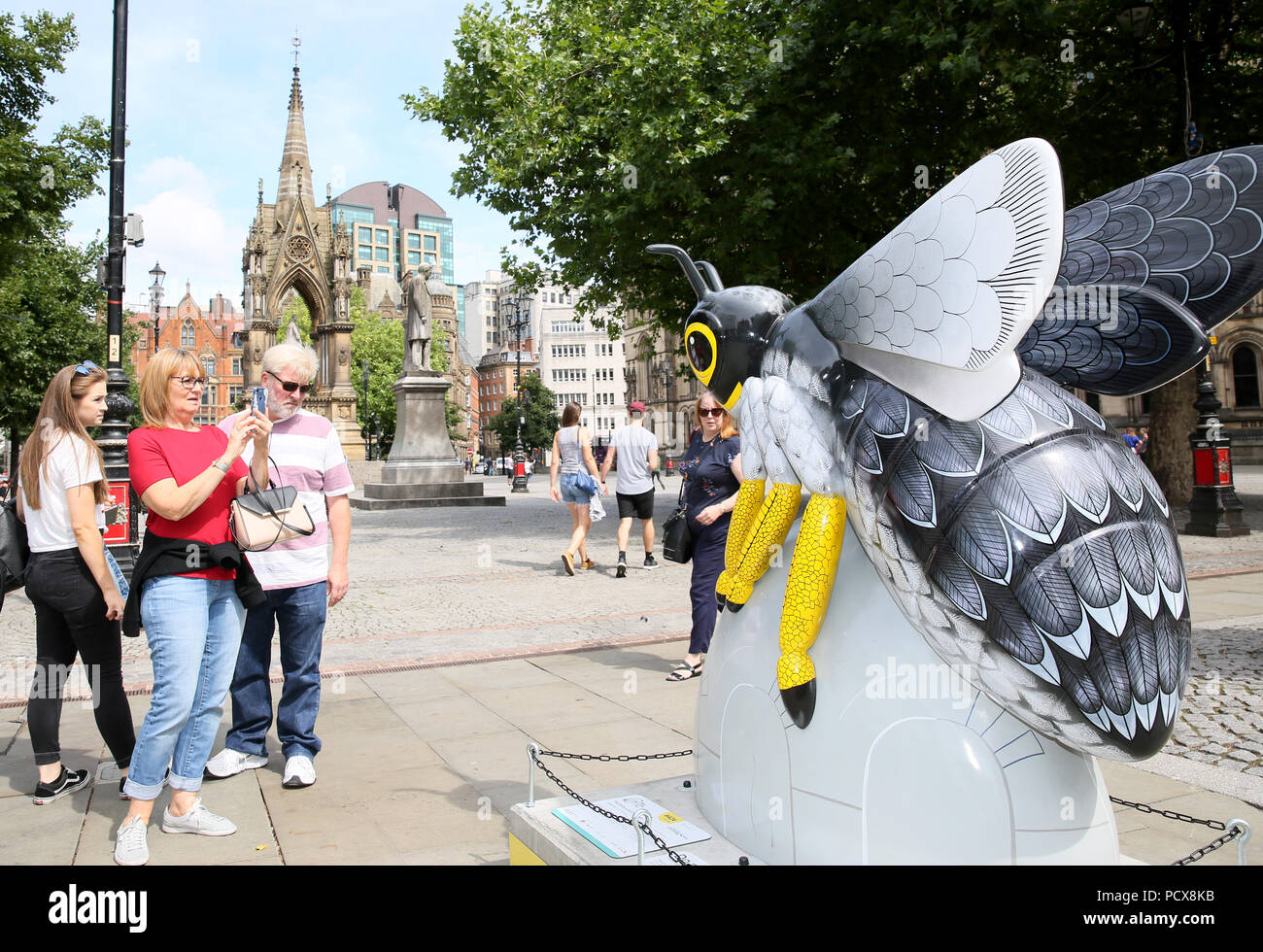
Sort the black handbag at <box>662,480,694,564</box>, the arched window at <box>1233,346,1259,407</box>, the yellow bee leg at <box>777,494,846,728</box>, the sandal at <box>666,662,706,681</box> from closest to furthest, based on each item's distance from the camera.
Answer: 1. the yellow bee leg at <box>777,494,846,728</box>
2. the black handbag at <box>662,480,694,564</box>
3. the sandal at <box>666,662,706,681</box>
4. the arched window at <box>1233,346,1259,407</box>

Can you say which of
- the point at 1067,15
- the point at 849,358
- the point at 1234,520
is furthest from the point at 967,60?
the point at 849,358

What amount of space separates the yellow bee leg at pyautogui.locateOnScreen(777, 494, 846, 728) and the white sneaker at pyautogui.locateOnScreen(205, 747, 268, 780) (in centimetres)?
342

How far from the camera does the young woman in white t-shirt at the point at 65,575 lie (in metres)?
4.29

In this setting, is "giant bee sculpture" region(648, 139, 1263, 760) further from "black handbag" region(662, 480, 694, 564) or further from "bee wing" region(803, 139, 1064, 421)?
"black handbag" region(662, 480, 694, 564)

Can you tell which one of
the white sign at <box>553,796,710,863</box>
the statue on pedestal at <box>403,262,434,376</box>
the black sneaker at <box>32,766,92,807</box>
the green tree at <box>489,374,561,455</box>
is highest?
the green tree at <box>489,374,561,455</box>

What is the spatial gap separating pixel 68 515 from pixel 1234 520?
16.7 metres

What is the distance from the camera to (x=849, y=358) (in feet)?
8.90

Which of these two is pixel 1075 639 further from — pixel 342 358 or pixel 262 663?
pixel 342 358

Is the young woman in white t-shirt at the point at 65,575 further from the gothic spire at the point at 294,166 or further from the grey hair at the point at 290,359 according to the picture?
the gothic spire at the point at 294,166

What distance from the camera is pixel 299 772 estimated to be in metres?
4.57

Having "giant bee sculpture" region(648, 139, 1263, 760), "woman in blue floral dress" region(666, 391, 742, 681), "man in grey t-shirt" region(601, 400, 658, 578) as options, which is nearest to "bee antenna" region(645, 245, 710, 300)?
"giant bee sculpture" region(648, 139, 1263, 760)

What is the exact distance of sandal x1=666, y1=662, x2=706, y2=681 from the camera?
262 inches

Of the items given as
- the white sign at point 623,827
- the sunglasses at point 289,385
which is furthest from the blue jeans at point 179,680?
the white sign at point 623,827

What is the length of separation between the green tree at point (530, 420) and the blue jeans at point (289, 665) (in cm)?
7914
